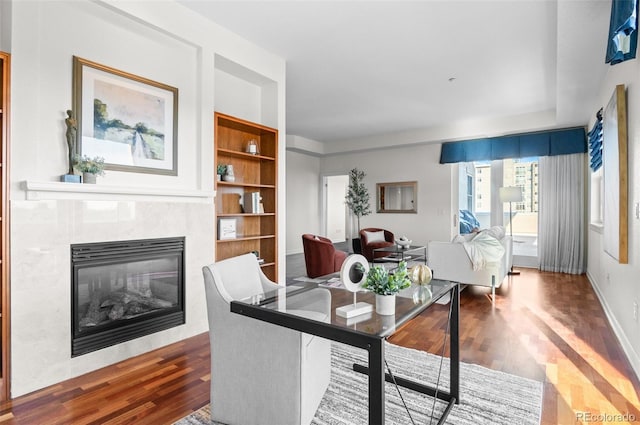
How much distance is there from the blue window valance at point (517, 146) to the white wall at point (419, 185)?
1.21 ft

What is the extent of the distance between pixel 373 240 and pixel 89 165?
18.5ft

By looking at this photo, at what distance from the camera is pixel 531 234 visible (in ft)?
22.2

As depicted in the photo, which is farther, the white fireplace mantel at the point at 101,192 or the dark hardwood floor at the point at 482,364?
the white fireplace mantel at the point at 101,192

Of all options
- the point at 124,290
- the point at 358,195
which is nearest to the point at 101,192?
the point at 124,290

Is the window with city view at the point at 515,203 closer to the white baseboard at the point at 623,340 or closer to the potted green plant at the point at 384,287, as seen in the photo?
the white baseboard at the point at 623,340

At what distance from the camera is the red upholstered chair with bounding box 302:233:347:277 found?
206 inches

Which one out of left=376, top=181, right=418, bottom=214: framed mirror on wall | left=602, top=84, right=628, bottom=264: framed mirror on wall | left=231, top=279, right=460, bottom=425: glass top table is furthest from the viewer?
left=376, top=181, right=418, bottom=214: framed mirror on wall

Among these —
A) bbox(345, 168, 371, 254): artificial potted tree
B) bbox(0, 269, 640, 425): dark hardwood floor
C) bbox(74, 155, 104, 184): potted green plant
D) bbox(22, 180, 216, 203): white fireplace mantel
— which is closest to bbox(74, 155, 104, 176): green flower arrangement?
bbox(74, 155, 104, 184): potted green plant

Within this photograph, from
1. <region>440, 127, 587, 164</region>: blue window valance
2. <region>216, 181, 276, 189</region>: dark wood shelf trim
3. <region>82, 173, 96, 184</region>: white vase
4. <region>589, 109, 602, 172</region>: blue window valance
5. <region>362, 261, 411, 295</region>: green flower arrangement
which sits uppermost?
<region>440, 127, 587, 164</region>: blue window valance

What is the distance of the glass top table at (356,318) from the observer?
1.18m

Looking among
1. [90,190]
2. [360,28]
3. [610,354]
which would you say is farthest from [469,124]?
[90,190]

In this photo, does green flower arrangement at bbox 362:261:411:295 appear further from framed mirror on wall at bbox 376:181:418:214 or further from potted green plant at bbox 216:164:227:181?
framed mirror on wall at bbox 376:181:418:214

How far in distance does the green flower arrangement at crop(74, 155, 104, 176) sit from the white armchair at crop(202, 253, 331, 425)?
127 centimetres

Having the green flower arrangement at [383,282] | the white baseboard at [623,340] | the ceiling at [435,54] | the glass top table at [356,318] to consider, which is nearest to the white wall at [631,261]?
the white baseboard at [623,340]
